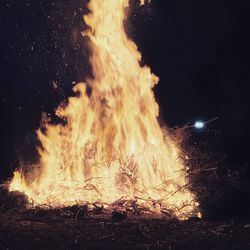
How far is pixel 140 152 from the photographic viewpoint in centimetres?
769

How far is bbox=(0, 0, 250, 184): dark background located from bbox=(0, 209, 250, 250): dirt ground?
12.0 feet

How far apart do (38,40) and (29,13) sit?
0.74 m

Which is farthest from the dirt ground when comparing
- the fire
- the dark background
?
the dark background

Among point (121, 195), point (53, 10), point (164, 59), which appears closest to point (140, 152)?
point (121, 195)

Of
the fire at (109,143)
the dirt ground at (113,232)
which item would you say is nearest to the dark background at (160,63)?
the fire at (109,143)

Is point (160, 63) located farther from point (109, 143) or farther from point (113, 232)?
point (113, 232)

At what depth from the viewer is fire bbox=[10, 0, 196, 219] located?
7016 mm

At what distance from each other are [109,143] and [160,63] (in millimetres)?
5675

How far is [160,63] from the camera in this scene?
12.8 metres

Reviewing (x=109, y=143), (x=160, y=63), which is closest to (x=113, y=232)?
(x=109, y=143)

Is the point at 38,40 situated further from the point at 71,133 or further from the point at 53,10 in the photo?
the point at 71,133

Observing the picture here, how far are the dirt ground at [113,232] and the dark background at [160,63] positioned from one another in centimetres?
365

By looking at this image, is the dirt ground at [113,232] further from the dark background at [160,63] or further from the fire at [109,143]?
the dark background at [160,63]

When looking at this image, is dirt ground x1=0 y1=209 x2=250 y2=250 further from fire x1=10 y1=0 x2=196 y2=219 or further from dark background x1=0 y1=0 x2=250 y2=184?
dark background x1=0 y1=0 x2=250 y2=184
